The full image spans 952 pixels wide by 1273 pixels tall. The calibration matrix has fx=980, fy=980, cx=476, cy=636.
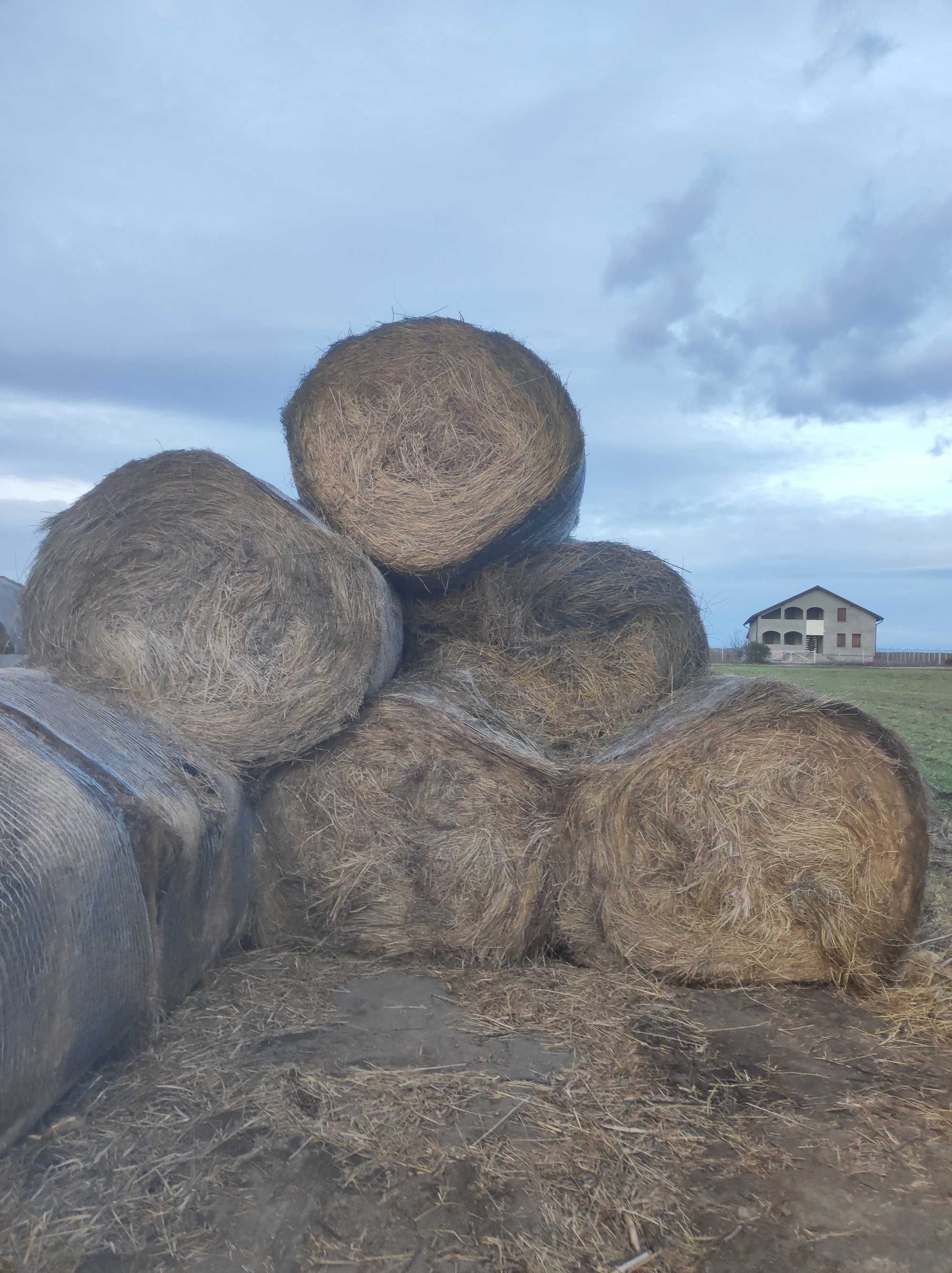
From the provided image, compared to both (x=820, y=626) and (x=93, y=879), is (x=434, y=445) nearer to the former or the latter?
(x=93, y=879)

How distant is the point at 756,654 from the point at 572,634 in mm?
29472

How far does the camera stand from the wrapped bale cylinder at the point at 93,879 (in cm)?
240

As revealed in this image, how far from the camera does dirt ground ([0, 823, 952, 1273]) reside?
6.97 feet

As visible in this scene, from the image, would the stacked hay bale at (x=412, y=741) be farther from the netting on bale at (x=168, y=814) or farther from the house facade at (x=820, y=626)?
the house facade at (x=820, y=626)

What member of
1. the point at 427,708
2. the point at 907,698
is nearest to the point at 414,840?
the point at 427,708

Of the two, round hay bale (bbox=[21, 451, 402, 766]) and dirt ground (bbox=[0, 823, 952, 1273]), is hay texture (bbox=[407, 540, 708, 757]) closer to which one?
round hay bale (bbox=[21, 451, 402, 766])

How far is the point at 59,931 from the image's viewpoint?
2518 mm

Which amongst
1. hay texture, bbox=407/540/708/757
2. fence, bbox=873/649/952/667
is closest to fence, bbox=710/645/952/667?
fence, bbox=873/649/952/667

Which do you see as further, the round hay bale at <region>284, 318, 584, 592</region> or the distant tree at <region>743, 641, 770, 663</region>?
the distant tree at <region>743, 641, 770, 663</region>

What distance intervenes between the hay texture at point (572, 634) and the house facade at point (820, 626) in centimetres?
4090

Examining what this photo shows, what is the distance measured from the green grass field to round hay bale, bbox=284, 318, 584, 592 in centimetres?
134

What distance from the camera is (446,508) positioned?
4.34 m

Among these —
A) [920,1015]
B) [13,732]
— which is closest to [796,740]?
[920,1015]

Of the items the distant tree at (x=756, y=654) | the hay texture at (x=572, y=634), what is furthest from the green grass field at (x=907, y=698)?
the distant tree at (x=756, y=654)
